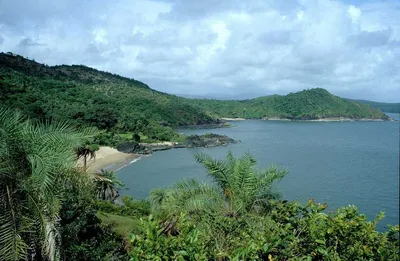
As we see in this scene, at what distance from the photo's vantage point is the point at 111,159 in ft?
167

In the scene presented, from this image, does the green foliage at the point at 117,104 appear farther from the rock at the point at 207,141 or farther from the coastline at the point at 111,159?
the rock at the point at 207,141

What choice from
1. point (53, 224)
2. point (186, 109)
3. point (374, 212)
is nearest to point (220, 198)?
point (53, 224)

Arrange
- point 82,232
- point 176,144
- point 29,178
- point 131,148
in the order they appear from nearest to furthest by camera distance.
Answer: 1. point 29,178
2. point 82,232
3. point 131,148
4. point 176,144

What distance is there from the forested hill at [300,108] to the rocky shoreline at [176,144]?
75732mm

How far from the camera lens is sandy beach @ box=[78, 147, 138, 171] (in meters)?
47.2

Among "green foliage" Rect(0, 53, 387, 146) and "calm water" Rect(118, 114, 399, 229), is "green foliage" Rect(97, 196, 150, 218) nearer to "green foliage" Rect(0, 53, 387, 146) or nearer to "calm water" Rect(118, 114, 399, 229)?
"green foliage" Rect(0, 53, 387, 146)

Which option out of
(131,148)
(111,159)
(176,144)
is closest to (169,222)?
(111,159)

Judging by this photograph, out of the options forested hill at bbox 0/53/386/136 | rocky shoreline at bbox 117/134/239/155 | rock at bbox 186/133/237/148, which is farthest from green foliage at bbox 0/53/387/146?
rock at bbox 186/133/237/148

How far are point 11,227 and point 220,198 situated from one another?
268 inches

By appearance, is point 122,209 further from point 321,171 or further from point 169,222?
point 321,171

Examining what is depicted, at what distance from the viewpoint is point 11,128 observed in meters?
6.75

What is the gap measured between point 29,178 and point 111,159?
148 feet

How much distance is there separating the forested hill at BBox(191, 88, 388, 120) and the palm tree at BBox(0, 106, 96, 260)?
13696 cm

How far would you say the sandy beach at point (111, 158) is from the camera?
1857 inches
